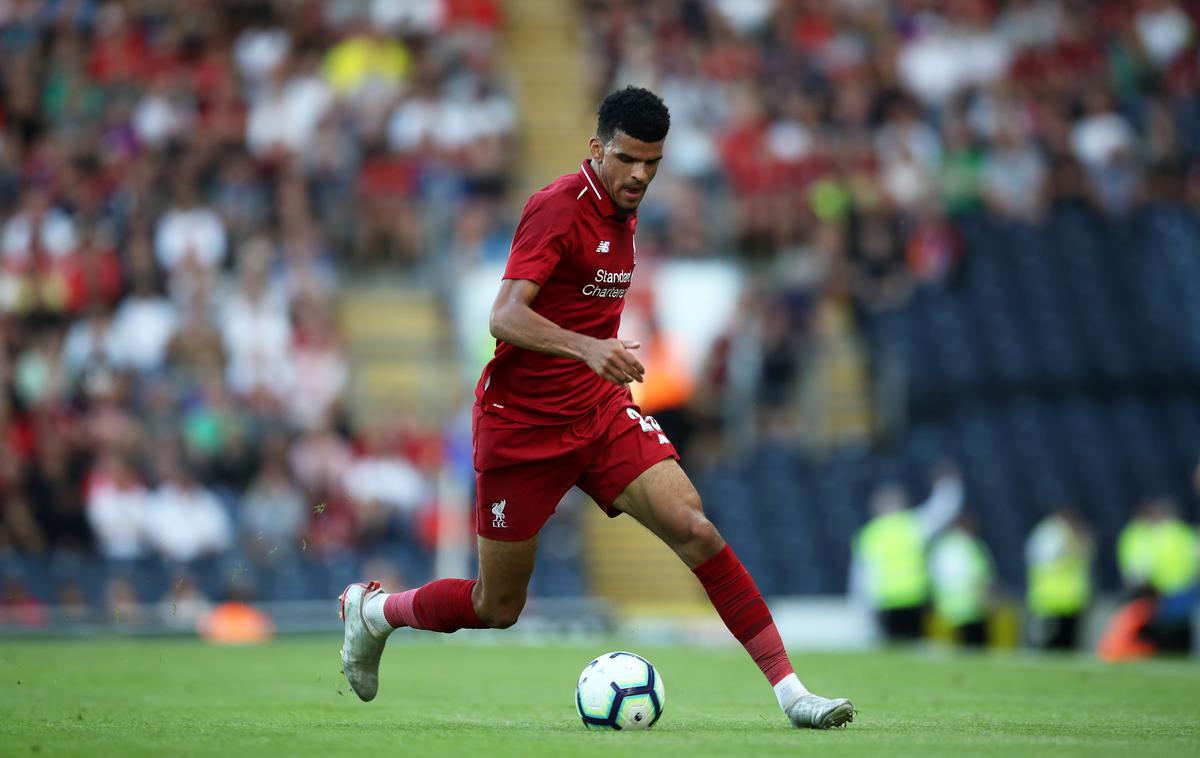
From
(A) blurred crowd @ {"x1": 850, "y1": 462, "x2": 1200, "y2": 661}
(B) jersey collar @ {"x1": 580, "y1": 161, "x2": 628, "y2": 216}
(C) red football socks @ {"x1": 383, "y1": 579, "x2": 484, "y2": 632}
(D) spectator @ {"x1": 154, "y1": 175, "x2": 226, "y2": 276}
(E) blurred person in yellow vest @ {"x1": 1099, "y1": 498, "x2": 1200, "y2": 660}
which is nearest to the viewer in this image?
(B) jersey collar @ {"x1": 580, "y1": 161, "x2": 628, "y2": 216}

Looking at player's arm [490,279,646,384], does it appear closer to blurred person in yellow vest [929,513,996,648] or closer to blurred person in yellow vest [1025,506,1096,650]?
blurred person in yellow vest [929,513,996,648]

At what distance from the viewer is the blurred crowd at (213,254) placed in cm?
1953

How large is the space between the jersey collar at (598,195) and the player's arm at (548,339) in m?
0.54

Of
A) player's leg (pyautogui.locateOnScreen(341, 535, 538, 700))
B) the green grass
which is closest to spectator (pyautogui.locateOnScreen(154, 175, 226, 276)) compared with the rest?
the green grass

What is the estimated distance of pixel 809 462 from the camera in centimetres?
2158

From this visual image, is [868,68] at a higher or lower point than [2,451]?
higher

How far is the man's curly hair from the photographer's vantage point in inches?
306

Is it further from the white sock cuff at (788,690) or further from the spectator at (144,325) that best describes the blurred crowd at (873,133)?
the white sock cuff at (788,690)

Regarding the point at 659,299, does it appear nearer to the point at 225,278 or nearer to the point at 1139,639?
the point at 225,278

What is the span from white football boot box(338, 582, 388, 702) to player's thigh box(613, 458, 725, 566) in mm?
1539

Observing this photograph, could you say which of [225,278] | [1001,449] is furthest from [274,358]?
[1001,449]

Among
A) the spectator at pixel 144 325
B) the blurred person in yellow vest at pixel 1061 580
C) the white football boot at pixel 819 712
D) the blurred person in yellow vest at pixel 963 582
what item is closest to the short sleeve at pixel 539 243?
the white football boot at pixel 819 712

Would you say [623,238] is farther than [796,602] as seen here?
No

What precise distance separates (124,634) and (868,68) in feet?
43.8
